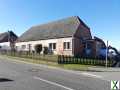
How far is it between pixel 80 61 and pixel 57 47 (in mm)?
14392

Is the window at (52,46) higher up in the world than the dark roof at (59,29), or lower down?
lower down

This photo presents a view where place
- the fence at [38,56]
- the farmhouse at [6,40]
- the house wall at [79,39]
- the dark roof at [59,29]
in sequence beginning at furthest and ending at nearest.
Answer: the farmhouse at [6,40], the dark roof at [59,29], the house wall at [79,39], the fence at [38,56]

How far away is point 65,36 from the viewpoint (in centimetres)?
3919

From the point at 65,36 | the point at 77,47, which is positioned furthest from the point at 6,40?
the point at 77,47

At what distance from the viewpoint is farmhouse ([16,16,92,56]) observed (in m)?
38.4

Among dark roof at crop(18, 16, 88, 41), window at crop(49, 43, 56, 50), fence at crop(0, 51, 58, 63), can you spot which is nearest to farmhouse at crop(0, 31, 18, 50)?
dark roof at crop(18, 16, 88, 41)

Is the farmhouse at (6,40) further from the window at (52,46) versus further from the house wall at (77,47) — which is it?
the house wall at (77,47)

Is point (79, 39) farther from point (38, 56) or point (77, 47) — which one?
point (38, 56)

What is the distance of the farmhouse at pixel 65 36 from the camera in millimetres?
38438

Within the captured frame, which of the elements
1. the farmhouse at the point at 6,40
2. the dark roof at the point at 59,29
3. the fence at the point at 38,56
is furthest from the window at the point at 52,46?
the farmhouse at the point at 6,40

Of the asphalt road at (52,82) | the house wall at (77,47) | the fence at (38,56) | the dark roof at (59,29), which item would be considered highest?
the dark roof at (59,29)

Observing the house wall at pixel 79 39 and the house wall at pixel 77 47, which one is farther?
the house wall at pixel 79 39

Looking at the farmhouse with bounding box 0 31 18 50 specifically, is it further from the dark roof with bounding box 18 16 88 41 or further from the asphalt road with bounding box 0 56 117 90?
the asphalt road with bounding box 0 56 117 90

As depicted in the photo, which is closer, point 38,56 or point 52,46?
point 38,56
